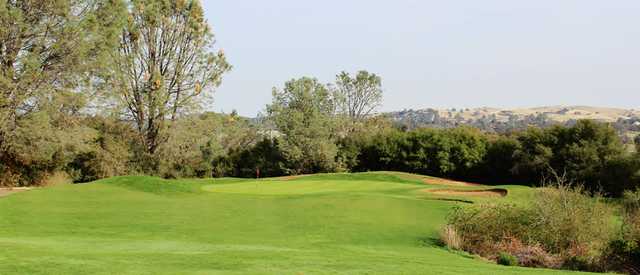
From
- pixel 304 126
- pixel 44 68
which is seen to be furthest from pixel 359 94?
pixel 44 68

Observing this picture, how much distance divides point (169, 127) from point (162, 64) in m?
4.24

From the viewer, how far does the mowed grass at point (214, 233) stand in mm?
9188

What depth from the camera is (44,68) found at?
30969 mm

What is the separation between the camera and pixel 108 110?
37625 millimetres

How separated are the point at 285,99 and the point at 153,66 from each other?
36.2ft

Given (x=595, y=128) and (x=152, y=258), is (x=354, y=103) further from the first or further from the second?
(x=152, y=258)

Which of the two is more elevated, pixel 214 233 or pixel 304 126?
pixel 304 126

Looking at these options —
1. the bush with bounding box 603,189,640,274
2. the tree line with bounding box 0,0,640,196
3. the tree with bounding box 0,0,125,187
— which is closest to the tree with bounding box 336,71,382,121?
A: the tree line with bounding box 0,0,640,196

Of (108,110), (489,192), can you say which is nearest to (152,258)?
(489,192)

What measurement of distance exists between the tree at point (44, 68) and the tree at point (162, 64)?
6.12 metres

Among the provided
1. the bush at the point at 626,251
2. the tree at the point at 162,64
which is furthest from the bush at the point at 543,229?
the tree at the point at 162,64

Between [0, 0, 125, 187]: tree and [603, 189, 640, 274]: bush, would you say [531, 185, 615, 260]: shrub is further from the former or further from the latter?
[0, 0, 125, 187]: tree

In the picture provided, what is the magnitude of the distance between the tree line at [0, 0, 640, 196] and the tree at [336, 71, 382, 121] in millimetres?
15256

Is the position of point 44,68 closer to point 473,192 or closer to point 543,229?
point 473,192
